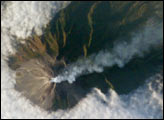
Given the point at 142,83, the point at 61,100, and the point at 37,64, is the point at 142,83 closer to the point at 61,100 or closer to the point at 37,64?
the point at 61,100

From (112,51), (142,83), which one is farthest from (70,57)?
(142,83)

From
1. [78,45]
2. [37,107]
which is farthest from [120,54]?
[37,107]

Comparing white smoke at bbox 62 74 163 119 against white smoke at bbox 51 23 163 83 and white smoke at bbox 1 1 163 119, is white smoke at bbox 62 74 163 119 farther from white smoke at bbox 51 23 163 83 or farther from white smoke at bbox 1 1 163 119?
white smoke at bbox 51 23 163 83

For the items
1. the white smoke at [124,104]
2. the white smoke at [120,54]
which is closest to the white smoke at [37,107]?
the white smoke at [124,104]

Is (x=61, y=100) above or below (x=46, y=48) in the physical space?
below

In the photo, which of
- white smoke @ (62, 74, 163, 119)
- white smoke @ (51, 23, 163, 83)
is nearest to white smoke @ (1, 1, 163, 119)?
white smoke @ (62, 74, 163, 119)

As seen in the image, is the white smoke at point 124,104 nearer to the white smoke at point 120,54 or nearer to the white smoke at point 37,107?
the white smoke at point 37,107

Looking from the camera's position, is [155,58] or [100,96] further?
[100,96]
